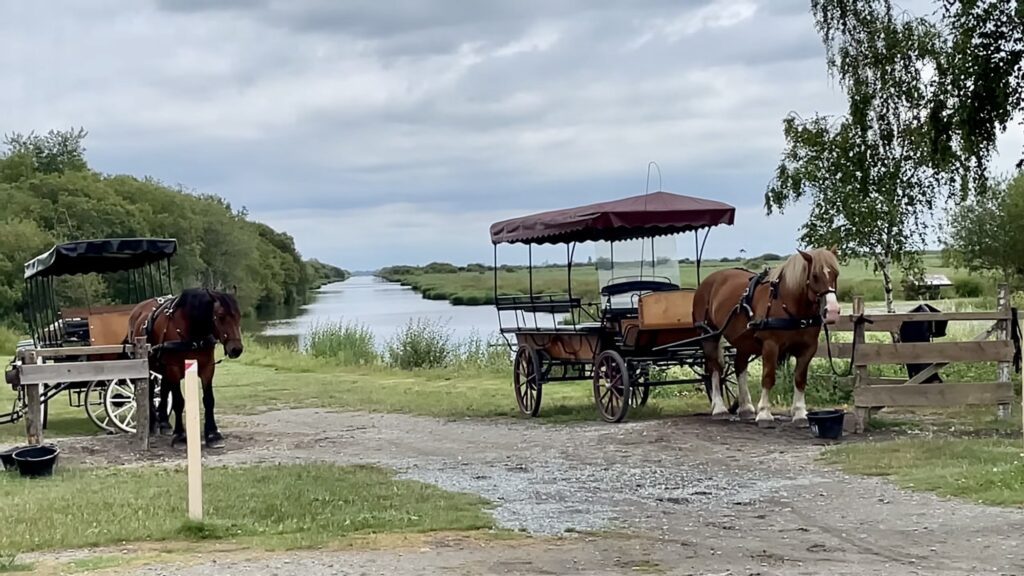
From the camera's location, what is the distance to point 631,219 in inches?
483

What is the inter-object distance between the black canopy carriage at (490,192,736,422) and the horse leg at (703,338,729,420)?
0.18 meters

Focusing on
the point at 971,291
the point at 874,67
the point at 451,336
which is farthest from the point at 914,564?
the point at 971,291

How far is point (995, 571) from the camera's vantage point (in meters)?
5.32

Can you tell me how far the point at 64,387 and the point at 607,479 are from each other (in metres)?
6.32

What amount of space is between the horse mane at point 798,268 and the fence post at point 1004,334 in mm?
1875

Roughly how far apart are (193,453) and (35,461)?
2990 mm

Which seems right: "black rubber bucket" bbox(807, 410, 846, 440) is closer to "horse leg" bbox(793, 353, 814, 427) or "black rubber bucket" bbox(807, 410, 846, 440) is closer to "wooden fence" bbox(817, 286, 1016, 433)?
"wooden fence" bbox(817, 286, 1016, 433)

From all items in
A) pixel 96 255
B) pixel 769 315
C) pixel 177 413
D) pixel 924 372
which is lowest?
pixel 177 413

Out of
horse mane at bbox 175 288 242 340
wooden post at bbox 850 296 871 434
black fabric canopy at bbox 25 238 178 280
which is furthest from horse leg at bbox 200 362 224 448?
wooden post at bbox 850 296 871 434

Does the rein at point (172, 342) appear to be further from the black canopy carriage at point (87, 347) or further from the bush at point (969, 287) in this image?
the bush at point (969, 287)

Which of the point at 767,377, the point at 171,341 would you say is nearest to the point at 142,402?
the point at 171,341

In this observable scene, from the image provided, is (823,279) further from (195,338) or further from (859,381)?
(195,338)

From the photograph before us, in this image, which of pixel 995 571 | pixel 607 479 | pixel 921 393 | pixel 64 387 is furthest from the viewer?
pixel 64 387

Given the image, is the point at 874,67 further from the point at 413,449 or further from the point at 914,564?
the point at 914,564
